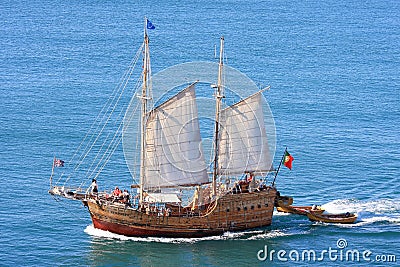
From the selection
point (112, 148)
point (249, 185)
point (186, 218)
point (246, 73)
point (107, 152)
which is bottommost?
point (186, 218)

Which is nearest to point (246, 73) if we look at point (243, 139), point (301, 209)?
point (301, 209)

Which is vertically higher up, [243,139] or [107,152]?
[243,139]

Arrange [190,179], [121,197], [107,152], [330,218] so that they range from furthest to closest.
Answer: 1. [107,152]
2. [330,218]
3. [190,179]
4. [121,197]

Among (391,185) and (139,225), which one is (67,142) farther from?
(391,185)

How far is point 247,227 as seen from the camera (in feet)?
318

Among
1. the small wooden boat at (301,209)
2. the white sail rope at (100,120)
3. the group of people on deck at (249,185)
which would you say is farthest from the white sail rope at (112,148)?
the small wooden boat at (301,209)

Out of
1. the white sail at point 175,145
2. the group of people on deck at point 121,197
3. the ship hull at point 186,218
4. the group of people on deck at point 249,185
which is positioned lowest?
the ship hull at point 186,218

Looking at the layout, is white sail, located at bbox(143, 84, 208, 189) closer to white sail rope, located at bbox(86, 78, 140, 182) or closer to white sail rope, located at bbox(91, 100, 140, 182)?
white sail rope, located at bbox(86, 78, 140, 182)

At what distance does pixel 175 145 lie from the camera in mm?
96688

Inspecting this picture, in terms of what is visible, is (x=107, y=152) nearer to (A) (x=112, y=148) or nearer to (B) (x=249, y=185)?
(A) (x=112, y=148)

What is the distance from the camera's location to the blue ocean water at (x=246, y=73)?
309ft

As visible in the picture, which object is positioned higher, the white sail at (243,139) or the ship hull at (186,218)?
the white sail at (243,139)

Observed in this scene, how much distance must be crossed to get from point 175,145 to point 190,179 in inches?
136

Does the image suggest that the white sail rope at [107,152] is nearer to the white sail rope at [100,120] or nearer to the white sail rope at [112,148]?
the white sail rope at [112,148]
